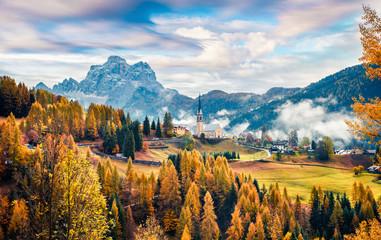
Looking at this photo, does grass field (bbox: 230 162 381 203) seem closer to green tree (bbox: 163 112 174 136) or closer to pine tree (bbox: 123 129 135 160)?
pine tree (bbox: 123 129 135 160)

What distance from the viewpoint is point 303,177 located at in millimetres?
95625

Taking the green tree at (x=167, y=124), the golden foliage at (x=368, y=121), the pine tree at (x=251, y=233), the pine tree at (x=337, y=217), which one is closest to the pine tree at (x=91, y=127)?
the green tree at (x=167, y=124)

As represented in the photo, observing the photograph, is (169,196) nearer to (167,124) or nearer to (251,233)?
(251,233)

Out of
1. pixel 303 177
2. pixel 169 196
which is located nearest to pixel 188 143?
pixel 303 177

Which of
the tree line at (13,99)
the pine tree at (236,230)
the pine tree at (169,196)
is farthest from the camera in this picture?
the tree line at (13,99)

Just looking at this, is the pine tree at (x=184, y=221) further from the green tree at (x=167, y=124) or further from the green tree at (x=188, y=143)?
the green tree at (x=167, y=124)

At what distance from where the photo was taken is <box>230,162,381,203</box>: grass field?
79.9 m

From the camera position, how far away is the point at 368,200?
2346 inches

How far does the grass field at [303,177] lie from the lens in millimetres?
79875

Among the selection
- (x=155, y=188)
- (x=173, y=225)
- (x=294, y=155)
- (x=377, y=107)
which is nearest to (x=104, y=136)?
(x=155, y=188)

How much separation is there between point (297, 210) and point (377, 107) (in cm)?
5375

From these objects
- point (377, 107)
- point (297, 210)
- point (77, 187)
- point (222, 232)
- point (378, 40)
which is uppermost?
point (378, 40)

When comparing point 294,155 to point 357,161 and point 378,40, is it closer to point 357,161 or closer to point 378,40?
point 357,161

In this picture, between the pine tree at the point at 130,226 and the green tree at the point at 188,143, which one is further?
the green tree at the point at 188,143
